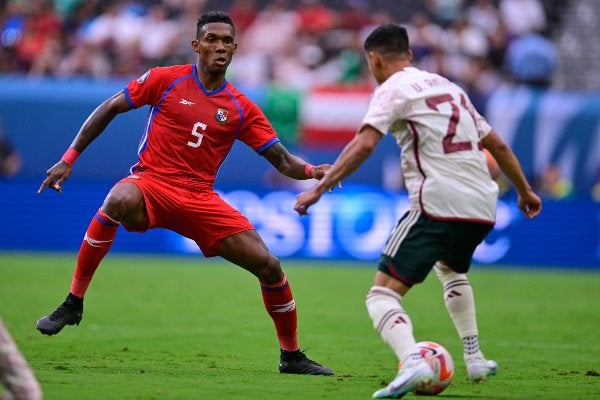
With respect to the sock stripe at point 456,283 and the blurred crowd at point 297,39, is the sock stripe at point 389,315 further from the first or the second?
the blurred crowd at point 297,39

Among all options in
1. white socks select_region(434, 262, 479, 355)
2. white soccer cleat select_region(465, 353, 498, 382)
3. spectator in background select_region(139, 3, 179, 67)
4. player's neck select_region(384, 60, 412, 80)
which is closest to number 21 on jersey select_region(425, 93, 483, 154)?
player's neck select_region(384, 60, 412, 80)

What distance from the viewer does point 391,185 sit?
2239 centimetres

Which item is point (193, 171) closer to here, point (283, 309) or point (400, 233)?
point (283, 309)

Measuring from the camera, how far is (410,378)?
7.02 metres

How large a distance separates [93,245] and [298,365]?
196 cm

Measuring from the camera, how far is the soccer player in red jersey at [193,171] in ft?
29.0

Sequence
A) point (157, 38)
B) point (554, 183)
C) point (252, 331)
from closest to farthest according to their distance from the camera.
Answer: point (252, 331) → point (554, 183) → point (157, 38)

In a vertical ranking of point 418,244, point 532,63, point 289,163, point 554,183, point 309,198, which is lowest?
point 554,183

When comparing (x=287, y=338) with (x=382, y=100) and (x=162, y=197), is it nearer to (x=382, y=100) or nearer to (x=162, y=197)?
(x=162, y=197)

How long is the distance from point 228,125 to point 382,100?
215cm

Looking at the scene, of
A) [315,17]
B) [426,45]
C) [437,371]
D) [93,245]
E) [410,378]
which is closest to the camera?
[410,378]

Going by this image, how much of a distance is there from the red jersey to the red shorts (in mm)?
146

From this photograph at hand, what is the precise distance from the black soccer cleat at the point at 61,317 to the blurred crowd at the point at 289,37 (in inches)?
547

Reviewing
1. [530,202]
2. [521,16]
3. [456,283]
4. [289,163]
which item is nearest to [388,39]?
[530,202]
